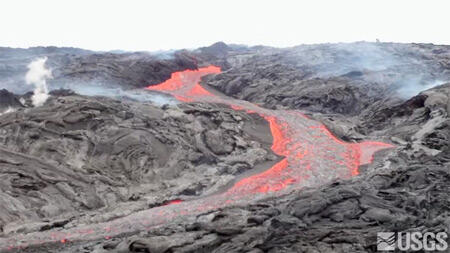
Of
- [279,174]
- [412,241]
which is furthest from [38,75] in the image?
[412,241]

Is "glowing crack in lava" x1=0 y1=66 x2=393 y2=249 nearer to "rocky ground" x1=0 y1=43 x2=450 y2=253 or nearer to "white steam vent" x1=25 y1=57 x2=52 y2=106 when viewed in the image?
"rocky ground" x1=0 y1=43 x2=450 y2=253

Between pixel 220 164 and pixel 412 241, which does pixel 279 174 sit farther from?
pixel 412 241

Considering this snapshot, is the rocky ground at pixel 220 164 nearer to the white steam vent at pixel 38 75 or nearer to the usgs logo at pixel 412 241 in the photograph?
the usgs logo at pixel 412 241

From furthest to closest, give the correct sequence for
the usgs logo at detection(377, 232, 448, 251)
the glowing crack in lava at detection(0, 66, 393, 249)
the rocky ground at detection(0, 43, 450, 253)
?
the glowing crack in lava at detection(0, 66, 393, 249) → the rocky ground at detection(0, 43, 450, 253) → the usgs logo at detection(377, 232, 448, 251)

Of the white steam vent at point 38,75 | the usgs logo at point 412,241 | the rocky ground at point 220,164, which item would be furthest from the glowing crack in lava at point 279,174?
the white steam vent at point 38,75

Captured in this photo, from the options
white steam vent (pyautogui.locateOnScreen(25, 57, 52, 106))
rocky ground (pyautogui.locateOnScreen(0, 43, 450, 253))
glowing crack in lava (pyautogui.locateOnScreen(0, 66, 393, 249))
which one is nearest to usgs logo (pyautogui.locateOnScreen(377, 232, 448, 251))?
rocky ground (pyautogui.locateOnScreen(0, 43, 450, 253))

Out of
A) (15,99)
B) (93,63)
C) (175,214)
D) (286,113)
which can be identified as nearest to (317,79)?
(286,113)
